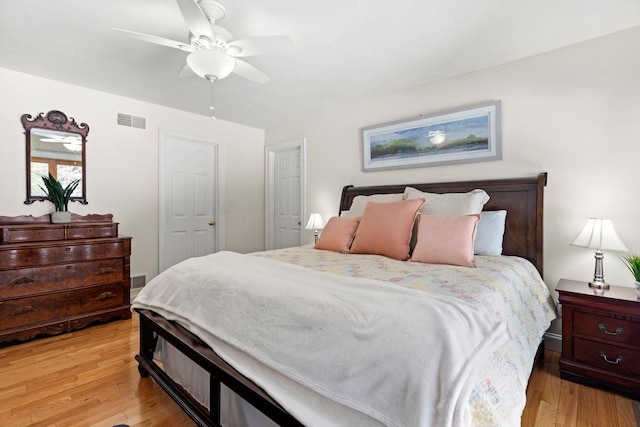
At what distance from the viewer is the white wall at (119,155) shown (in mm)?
2773

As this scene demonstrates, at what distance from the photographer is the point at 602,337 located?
1836mm

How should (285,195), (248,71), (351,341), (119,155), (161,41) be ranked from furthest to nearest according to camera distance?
(285,195)
(119,155)
(248,71)
(161,41)
(351,341)

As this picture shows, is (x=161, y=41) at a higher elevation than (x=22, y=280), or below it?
higher

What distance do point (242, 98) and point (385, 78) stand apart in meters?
1.61

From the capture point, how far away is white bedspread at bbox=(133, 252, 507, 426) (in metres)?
0.81

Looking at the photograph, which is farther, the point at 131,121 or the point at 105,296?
the point at 131,121

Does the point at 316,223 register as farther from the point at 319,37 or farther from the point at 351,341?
the point at 351,341

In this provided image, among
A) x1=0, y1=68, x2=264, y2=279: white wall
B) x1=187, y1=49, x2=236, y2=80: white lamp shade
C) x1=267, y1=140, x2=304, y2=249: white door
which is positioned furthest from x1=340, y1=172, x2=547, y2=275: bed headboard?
x1=0, y1=68, x2=264, y2=279: white wall

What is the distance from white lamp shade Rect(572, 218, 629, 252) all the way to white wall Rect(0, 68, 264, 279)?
154 inches

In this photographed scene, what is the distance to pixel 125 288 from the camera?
3047mm

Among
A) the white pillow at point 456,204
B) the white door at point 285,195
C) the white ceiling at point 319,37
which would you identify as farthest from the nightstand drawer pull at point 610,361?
the white door at point 285,195

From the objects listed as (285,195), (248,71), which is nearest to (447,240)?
(248,71)

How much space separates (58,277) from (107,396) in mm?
1468

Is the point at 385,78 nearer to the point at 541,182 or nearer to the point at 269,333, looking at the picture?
the point at 541,182
